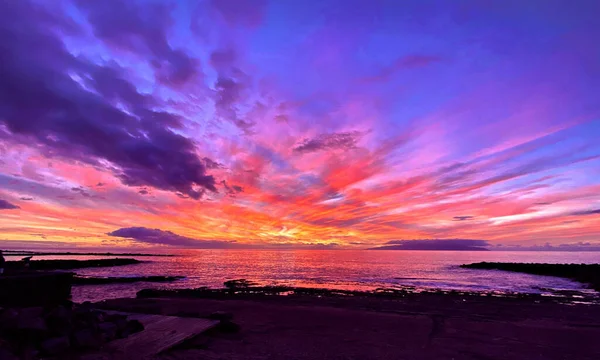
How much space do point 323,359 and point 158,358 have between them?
176 inches

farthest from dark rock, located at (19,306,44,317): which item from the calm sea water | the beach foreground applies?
the calm sea water

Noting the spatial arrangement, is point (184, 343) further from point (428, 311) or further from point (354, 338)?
point (428, 311)

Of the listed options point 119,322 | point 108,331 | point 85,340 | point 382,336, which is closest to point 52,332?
point 85,340

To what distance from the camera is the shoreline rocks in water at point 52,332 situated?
25.7 feet

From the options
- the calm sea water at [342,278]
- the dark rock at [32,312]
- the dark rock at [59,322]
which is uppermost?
the dark rock at [32,312]

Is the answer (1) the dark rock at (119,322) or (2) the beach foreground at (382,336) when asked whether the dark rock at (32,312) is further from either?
(2) the beach foreground at (382,336)

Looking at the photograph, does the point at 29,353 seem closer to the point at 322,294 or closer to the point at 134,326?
the point at 134,326

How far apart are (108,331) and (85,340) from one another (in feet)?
3.17

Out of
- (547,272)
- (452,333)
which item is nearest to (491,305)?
(452,333)

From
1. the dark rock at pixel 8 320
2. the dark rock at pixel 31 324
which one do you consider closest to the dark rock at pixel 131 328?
the dark rock at pixel 31 324

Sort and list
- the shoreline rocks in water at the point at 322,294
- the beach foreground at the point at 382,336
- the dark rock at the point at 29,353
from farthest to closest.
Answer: the shoreline rocks in water at the point at 322,294 < the beach foreground at the point at 382,336 < the dark rock at the point at 29,353

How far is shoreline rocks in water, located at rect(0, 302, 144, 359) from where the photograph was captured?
309 inches

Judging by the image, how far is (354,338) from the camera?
12375mm

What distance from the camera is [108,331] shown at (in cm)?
959
